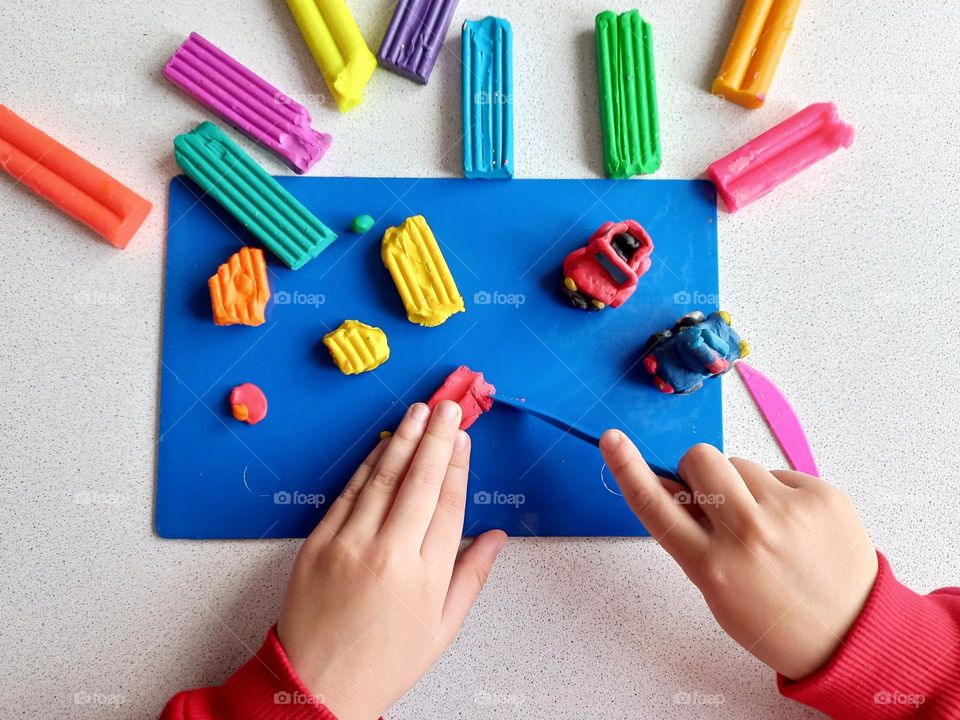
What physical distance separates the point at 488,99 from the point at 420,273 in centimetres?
20

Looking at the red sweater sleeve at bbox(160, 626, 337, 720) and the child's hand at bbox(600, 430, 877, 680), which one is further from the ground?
the child's hand at bbox(600, 430, 877, 680)

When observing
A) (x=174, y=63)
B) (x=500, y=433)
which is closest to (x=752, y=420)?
(x=500, y=433)

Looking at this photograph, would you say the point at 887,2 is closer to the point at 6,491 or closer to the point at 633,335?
the point at 633,335

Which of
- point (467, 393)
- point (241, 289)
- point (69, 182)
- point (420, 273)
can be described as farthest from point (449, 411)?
point (69, 182)

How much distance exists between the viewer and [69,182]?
79 cm

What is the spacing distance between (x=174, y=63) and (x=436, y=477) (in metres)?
0.52

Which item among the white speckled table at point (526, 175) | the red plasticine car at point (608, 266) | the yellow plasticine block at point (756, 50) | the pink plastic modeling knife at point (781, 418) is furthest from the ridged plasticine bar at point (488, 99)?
the pink plastic modeling knife at point (781, 418)

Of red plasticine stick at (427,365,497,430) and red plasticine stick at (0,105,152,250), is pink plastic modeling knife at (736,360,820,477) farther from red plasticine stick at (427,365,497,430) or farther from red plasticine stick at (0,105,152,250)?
red plasticine stick at (0,105,152,250)

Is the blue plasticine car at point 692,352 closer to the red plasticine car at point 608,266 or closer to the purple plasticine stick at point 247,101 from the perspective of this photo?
the red plasticine car at point 608,266

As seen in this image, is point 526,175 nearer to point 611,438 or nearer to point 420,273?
point 420,273

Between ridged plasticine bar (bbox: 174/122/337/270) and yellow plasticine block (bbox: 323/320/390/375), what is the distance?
0.28 ft

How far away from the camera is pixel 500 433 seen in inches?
30.9

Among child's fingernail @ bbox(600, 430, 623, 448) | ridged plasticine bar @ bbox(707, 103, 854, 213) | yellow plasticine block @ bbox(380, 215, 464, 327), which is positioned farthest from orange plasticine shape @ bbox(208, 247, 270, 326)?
ridged plasticine bar @ bbox(707, 103, 854, 213)

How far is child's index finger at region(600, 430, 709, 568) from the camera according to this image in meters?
0.69
